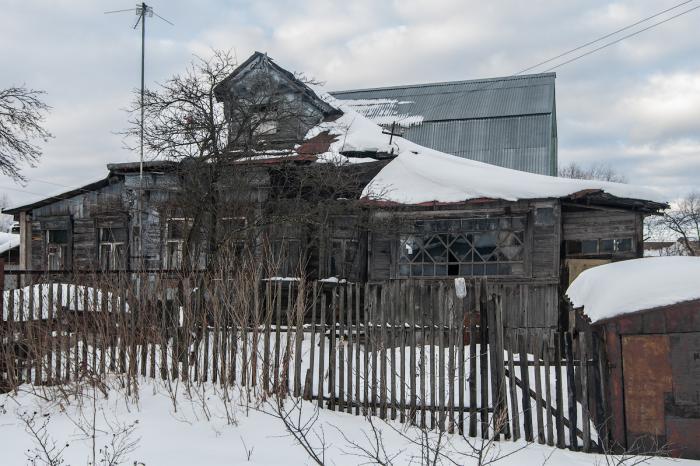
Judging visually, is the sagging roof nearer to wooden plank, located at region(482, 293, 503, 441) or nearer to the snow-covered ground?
the snow-covered ground

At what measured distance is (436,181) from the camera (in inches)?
531

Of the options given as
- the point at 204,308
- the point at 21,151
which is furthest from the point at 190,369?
the point at 21,151

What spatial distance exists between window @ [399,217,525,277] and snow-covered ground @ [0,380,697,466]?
25.3ft

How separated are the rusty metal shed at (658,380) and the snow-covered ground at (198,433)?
24cm

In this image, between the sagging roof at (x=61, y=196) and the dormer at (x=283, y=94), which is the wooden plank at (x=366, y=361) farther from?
the sagging roof at (x=61, y=196)

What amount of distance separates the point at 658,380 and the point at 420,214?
8216mm

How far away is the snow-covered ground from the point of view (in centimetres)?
498

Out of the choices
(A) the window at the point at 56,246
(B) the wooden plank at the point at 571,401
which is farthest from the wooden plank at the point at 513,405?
(A) the window at the point at 56,246

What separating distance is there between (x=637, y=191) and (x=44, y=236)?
16870 mm

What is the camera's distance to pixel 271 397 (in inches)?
239

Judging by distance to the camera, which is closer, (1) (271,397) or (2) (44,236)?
(1) (271,397)

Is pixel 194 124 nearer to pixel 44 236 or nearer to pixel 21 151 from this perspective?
pixel 21 151

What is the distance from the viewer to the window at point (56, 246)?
1814 cm

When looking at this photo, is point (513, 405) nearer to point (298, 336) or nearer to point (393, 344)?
point (393, 344)
